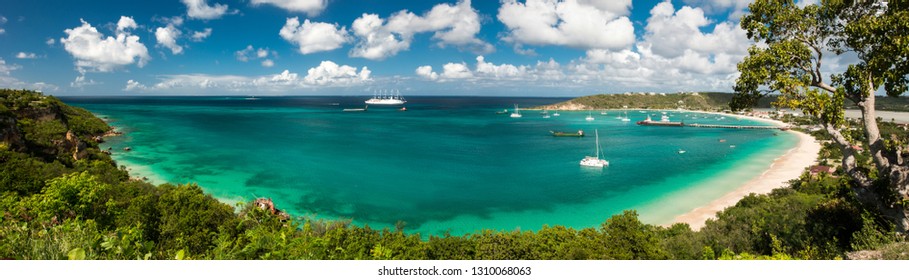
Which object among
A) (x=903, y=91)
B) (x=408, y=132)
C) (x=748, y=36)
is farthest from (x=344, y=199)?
(x=408, y=132)

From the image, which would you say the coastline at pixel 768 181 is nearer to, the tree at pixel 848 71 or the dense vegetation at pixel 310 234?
the dense vegetation at pixel 310 234

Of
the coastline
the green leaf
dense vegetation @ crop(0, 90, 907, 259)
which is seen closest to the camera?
the green leaf

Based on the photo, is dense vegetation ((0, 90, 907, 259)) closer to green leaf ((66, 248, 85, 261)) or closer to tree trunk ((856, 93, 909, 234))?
green leaf ((66, 248, 85, 261))

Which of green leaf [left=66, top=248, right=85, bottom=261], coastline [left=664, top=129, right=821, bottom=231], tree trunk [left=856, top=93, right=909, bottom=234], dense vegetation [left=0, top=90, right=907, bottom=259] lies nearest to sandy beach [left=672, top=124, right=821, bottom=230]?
coastline [left=664, top=129, right=821, bottom=231]

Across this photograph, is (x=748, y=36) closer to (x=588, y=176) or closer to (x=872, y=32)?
(x=872, y=32)

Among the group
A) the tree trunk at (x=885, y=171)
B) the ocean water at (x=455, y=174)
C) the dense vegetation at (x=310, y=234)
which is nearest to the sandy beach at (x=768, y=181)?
the ocean water at (x=455, y=174)

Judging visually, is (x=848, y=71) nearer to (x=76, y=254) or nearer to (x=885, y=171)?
(x=885, y=171)
